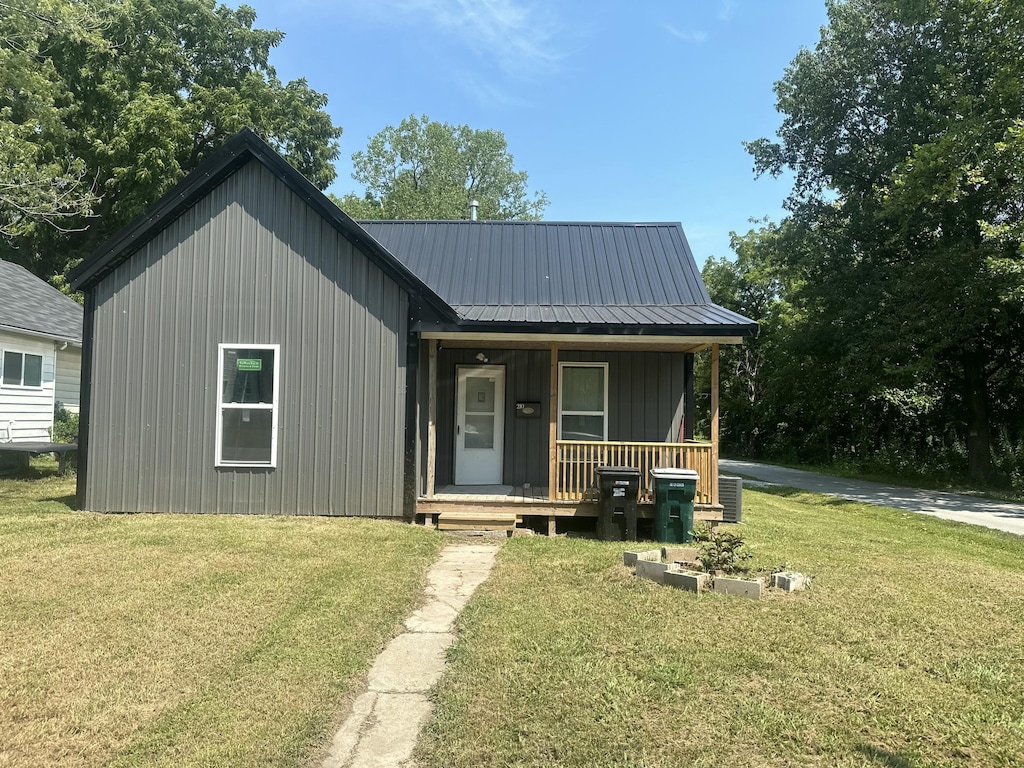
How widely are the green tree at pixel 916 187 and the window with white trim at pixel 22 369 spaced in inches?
794

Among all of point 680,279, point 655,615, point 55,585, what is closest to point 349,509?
point 55,585

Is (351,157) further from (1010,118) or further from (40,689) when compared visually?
(40,689)

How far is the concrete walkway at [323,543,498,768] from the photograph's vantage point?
10.0 ft

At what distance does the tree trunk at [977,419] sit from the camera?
682 inches

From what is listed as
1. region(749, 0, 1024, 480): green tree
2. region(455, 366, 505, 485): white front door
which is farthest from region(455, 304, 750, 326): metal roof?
region(749, 0, 1024, 480): green tree

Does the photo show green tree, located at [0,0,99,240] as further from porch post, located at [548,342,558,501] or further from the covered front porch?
porch post, located at [548,342,558,501]

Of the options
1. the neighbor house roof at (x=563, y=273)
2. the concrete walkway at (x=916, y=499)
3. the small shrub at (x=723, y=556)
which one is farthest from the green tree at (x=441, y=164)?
the small shrub at (x=723, y=556)

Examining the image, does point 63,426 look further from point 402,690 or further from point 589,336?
point 402,690

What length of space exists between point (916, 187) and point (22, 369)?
67.2 ft

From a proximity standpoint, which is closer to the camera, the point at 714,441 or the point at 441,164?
the point at 714,441

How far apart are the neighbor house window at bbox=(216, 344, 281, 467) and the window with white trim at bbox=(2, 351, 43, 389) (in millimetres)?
9429

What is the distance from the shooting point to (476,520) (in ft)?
27.5

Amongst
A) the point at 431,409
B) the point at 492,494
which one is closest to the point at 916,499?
the point at 492,494

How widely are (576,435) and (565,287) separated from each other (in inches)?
94.0
